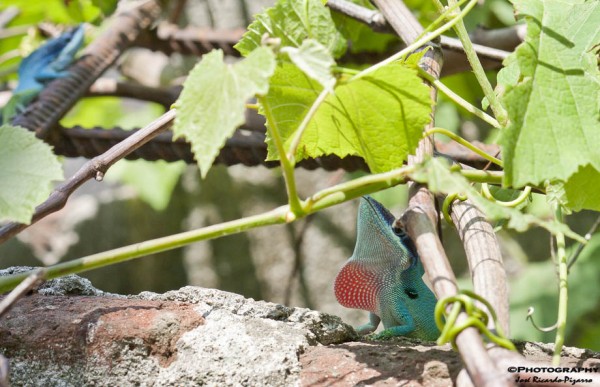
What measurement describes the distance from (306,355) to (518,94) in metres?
0.32

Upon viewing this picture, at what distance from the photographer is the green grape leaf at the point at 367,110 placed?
698 mm

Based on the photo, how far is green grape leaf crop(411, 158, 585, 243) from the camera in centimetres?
56

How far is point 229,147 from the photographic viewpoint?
4.94 feet

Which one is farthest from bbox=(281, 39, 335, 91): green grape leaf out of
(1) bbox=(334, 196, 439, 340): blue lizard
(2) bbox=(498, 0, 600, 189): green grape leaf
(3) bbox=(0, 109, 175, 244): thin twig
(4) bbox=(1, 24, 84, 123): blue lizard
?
(4) bbox=(1, 24, 84, 123): blue lizard

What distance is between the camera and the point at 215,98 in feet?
1.90

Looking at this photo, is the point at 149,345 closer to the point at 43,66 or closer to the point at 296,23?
the point at 296,23

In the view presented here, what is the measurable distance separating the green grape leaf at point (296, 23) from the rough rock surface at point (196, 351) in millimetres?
284

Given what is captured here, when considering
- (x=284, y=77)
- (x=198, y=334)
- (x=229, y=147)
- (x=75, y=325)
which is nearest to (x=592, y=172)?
(x=284, y=77)

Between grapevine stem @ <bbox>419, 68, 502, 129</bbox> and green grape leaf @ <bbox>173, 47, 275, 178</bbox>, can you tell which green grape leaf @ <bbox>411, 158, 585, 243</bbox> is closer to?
green grape leaf @ <bbox>173, 47, 275, 178</bbox>

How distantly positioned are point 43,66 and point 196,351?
158 centimetres

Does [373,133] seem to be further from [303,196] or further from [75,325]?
[303,196]

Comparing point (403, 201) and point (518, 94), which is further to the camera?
point (403, 201)

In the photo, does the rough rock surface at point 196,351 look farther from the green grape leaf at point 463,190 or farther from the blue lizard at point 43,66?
the blue lizard at point 43,66

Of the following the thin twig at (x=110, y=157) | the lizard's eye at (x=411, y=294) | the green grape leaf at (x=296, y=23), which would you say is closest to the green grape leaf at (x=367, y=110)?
the green grape leaf at (x=296, y=23)
